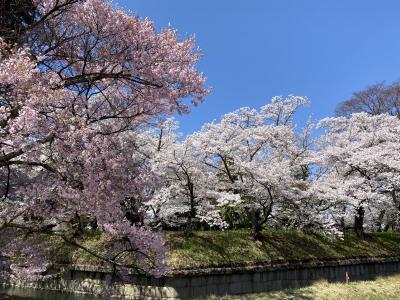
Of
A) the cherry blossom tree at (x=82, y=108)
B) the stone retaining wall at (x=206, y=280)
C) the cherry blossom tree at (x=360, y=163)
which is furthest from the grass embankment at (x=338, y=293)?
the cherry blossom tree at (x=82, y=108)

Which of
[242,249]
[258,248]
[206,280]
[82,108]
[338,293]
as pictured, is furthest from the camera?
[258,248]

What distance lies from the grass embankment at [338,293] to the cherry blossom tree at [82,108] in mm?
8613

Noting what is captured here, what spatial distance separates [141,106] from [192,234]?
1025cm

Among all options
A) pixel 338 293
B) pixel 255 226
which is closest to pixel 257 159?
pixel 255 226

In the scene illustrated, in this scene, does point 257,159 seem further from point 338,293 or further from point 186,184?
point 338,293

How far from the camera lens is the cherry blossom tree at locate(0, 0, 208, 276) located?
7375 mm

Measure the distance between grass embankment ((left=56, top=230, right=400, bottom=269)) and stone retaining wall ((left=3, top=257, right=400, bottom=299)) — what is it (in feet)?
1.16

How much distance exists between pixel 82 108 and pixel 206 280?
32.4ft

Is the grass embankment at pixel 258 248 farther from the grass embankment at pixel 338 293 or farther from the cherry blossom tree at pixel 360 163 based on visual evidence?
the cherry blossom tree at pixel 360 163

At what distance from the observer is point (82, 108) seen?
31.8 feet

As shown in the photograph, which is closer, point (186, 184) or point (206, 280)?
point (206, 280)

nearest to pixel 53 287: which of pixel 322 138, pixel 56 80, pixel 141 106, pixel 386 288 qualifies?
pixel 141 106

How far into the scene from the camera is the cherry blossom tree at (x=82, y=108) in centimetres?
738

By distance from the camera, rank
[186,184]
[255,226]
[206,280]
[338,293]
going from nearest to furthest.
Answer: [206,280] → [338,293] → [186,184] → [255,226]
